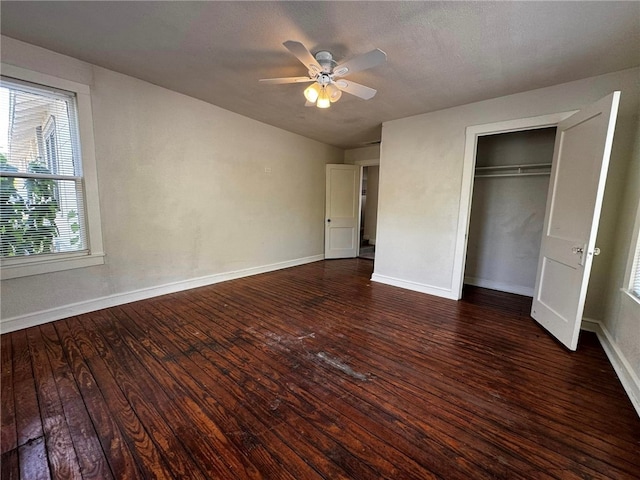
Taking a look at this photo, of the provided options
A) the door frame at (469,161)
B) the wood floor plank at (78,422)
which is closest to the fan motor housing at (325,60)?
the door frame at (469,161)

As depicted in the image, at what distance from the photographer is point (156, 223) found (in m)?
3.40

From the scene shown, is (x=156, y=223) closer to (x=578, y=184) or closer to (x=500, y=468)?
(x=500, y=468)

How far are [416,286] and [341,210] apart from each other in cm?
267

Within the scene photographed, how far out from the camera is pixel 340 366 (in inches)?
83.1

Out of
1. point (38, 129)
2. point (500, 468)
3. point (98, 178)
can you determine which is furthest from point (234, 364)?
point (38, 129)

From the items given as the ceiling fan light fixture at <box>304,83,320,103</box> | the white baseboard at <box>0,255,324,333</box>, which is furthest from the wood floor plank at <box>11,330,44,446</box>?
the ceiling fan light fixture at <box>304,83,320,103</box>

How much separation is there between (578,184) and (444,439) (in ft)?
8.39

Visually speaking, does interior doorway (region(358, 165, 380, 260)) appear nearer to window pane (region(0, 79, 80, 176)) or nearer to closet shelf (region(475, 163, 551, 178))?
closet shelf (region(475, 163, 551, 178))

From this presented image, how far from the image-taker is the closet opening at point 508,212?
3768 mm

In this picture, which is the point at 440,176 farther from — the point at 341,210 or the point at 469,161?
the point at 341,210

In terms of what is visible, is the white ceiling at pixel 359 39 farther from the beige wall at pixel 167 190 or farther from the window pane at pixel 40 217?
the window pane at pixel 40 217

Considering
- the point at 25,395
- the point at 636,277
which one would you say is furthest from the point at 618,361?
the point at 25,395

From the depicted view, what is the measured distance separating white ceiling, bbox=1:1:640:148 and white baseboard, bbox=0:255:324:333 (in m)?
2.54

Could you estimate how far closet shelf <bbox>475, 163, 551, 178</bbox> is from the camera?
144 inches
